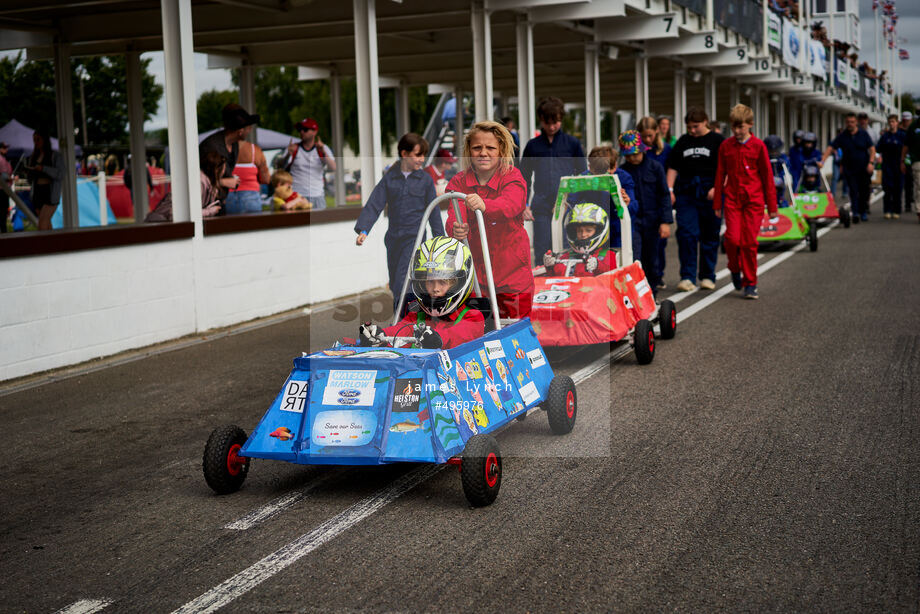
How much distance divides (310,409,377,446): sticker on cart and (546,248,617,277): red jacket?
172 inches

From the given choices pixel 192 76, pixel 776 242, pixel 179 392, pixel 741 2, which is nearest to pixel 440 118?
pixel 741 2

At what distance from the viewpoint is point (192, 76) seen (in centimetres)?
1127

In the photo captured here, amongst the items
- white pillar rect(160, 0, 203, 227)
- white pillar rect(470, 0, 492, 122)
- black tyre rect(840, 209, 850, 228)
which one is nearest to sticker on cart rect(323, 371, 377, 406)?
white pillar rect(160, 0, 203, 227)

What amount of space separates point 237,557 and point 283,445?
0.88m

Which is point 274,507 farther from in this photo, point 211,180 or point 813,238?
point 813,238

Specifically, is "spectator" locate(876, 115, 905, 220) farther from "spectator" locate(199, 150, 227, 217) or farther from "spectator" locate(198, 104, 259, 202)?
"spectator" locate(199, 150, 227, 217)

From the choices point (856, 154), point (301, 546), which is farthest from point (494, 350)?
point (856, 154)

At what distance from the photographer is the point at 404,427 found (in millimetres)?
5320

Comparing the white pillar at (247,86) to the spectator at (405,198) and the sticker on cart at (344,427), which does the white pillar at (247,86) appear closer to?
the spectator at (405,198)

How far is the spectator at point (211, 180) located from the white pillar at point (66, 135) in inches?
279

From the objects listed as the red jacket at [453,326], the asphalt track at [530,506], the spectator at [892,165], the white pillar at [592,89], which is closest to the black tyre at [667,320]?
the asphalt track at [530,506]

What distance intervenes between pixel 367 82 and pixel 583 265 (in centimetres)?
616

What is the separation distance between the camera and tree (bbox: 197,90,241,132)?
69.7 m

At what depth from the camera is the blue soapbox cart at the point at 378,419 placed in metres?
5.25
